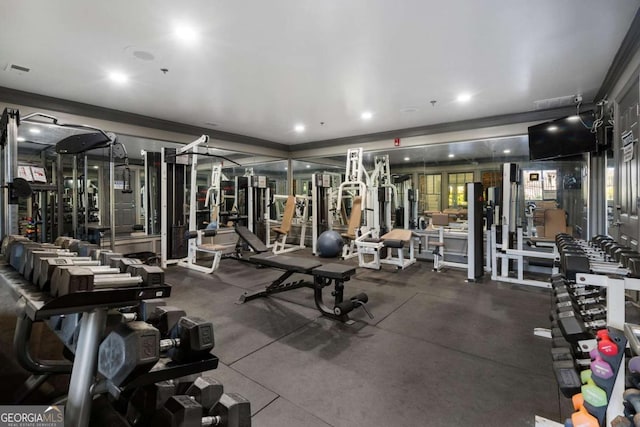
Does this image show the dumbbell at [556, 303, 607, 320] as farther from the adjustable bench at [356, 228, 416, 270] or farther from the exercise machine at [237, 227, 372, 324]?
the adjustable bench at [356, 228, 416, 270]

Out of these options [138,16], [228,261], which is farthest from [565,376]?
[228,261]

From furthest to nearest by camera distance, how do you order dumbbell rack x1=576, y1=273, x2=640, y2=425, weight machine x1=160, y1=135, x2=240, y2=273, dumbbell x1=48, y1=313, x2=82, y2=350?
weight machine x1=160, y1=135, x2=240, y2=273 < dumbbell x1=48, y1=313, x2=82, y2=350 < dumbbell rack x1=576, y1=273, x2=640, y2=425

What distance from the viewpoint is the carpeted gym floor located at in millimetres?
1664

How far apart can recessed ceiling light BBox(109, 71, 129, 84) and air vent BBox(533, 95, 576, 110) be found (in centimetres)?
543

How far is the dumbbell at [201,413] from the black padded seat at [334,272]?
5.72 ft

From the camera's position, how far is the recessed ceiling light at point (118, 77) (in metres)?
3.41

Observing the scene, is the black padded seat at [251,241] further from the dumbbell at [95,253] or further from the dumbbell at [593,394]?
the dumbbell at [593,394]

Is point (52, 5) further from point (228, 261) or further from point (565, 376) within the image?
point (228, 261)

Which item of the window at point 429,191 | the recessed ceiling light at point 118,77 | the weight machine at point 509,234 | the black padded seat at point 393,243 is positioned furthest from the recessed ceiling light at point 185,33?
the window at point 429,191

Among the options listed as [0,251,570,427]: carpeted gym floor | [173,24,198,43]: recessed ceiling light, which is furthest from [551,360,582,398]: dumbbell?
[173,24,198,43]: recessed ceiling light

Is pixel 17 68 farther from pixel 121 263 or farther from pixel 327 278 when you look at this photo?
pixel 327 278

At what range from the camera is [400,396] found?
1.79m

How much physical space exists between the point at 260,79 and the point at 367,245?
3002 mm

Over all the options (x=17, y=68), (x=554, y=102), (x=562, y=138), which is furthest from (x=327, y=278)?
(x=554, y=102)
